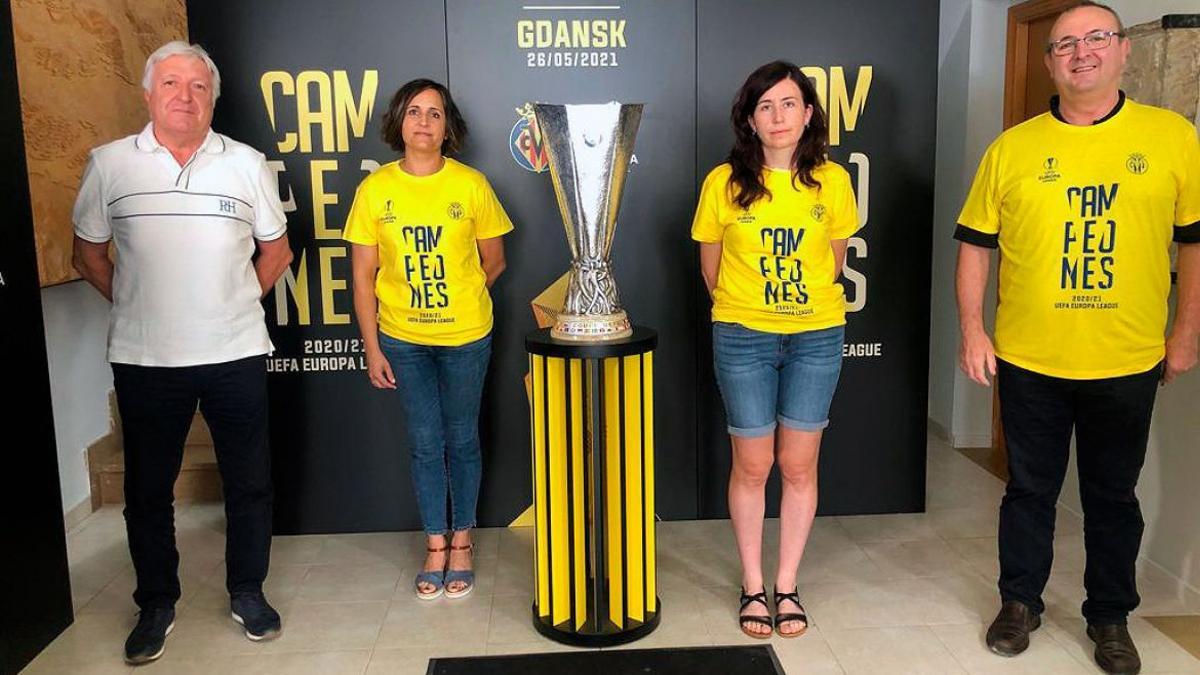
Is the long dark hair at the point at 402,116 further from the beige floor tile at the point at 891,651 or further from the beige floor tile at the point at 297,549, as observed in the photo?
A: the beige floor tile at the point at 891,651

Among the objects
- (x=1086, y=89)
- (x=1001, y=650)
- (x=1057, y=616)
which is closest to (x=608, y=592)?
(x=1001, y=650)

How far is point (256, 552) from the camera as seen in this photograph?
9.09 ft

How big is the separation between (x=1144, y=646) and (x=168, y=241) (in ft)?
8.97

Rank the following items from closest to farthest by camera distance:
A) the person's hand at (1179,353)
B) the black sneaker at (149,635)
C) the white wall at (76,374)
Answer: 1. the person's hand at (1179,353)
2. the black sneaker at (149,635)
3. the white wall at (76,374)

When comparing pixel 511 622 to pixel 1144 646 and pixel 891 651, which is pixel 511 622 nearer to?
pixel 891 651

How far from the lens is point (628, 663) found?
255 centimetres

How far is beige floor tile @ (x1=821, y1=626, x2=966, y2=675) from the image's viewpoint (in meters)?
2.52

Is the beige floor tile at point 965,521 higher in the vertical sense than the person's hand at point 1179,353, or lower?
lower

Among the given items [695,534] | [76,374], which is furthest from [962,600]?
[76,374]

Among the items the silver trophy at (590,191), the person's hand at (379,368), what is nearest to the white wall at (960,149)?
the silver trophy at (590,191)

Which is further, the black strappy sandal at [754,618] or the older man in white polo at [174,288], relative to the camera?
the black strappy sandal at [754,618]

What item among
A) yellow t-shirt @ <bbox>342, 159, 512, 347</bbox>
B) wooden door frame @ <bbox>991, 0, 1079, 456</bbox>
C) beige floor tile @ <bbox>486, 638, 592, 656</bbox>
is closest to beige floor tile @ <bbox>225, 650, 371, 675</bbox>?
beige floor tile @ <bbox>486, 638, 592, 656</bbox>

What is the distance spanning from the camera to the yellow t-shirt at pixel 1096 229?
2.29 m

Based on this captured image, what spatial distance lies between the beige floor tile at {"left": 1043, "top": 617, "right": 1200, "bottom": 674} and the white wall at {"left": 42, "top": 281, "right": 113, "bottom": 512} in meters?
3.36
